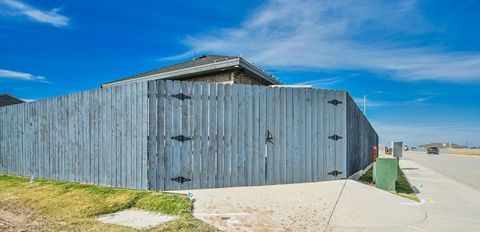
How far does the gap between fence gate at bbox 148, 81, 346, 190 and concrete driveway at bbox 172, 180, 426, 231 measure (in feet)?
1.58

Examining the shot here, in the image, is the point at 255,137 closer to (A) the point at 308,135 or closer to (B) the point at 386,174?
(A) the point at 308,135

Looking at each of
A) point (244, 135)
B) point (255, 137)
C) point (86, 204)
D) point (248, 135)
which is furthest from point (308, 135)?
point (86, 204)

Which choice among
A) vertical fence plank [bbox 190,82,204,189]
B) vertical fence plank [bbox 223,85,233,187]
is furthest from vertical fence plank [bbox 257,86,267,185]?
vertical fence plank [bbox 190,82,204,189]

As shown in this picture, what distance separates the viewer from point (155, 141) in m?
7.37

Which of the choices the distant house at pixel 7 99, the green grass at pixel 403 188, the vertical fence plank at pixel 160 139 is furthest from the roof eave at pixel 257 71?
the distant house at pixel 7 99

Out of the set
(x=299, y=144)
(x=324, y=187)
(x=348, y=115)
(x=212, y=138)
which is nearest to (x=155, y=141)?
(x=212, y=138)

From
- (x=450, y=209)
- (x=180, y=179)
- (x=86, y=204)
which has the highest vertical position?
(x=180, y=179)

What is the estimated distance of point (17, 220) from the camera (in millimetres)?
6117

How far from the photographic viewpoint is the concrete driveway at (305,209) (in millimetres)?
5328

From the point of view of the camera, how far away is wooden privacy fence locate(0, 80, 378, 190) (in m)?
7.46

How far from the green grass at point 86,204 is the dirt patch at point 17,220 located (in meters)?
0.07

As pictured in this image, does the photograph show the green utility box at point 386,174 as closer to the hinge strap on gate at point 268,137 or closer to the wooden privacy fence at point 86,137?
the hinge strap on gate at point 268,137

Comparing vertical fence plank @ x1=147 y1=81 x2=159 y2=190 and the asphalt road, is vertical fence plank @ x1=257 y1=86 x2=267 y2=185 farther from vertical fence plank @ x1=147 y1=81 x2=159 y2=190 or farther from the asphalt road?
the asphalt road

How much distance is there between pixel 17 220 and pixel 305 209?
5432 millimetres
